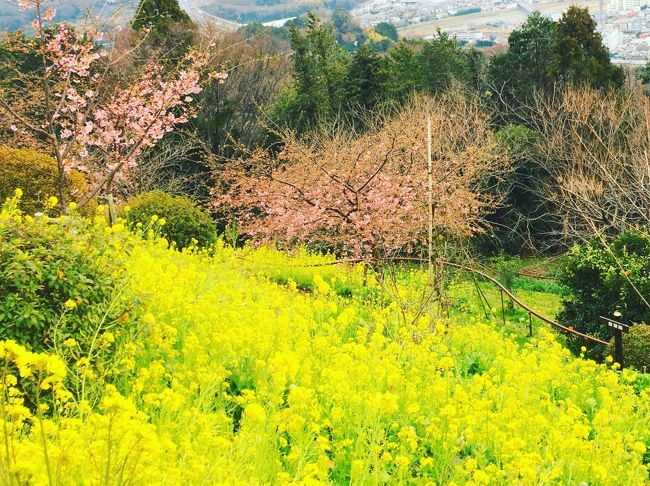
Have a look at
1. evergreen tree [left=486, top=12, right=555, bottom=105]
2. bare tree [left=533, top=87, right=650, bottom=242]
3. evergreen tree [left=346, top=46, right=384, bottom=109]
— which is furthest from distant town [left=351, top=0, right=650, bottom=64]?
evergreen tree [left=346, top=46, right=384, bottom=109]

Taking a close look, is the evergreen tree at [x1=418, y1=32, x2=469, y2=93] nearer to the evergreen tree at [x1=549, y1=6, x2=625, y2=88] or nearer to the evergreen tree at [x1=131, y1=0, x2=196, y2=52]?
the evergreen tree at [x1=549, y1=6, x2=625, y2=88]

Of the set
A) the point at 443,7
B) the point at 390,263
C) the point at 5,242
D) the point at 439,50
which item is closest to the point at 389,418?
the point at 5,242

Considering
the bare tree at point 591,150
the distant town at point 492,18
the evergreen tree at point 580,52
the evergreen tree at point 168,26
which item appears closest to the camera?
the bare tree at point 591,150

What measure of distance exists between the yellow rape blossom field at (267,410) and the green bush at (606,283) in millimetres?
5396

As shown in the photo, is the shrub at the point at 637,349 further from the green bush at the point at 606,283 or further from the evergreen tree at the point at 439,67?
the evergreen tree at the point at 439,67

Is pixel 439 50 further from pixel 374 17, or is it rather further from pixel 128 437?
pixel 374 17

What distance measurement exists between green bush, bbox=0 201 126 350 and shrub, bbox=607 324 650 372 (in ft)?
22.7

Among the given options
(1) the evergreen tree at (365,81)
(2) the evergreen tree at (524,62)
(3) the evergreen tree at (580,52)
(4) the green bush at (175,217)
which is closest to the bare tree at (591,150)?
(3) the evergreen tree at (580,52)

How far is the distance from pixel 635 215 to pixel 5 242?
17690mm

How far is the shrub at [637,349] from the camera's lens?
8.34 metres

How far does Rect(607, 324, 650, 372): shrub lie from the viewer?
8.34 metres

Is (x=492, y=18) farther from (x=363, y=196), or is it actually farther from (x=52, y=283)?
(x=52, y=283)

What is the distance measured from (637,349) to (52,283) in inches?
292

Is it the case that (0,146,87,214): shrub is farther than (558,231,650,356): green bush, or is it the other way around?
(558,231,650,356): green bush
